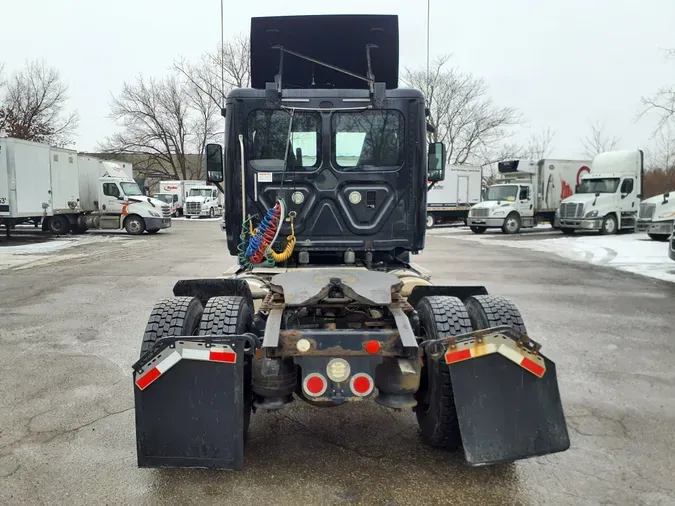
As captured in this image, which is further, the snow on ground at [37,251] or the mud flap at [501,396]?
the snow on ground at [37,251]

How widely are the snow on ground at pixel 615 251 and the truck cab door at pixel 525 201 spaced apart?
291 centimetres

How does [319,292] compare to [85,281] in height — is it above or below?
above

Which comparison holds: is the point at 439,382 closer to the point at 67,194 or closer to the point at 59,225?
the point at 67,194

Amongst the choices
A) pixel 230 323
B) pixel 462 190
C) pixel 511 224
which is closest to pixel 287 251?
pixel 230 323

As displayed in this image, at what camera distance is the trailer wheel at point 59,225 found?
78.0ft

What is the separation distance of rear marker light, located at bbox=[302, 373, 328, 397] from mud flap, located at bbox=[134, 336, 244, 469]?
36 cm

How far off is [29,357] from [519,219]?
956 inches

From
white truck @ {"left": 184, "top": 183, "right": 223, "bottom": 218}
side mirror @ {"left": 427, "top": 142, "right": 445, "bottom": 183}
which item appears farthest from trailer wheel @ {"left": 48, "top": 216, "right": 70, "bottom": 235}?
side mirror @ {"left": 427, "top": 142, "right": 445, "bottom": 183}

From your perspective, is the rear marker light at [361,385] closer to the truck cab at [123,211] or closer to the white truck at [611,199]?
the white truck at [611,199]

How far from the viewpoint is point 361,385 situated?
3.06m

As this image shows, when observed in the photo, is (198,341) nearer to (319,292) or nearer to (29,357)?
(319,292)

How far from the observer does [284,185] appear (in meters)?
5.05

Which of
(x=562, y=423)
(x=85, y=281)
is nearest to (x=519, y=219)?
(x=85, y=281)

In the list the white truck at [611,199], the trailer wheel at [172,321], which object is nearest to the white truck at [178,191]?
the white truck at [611,199]
